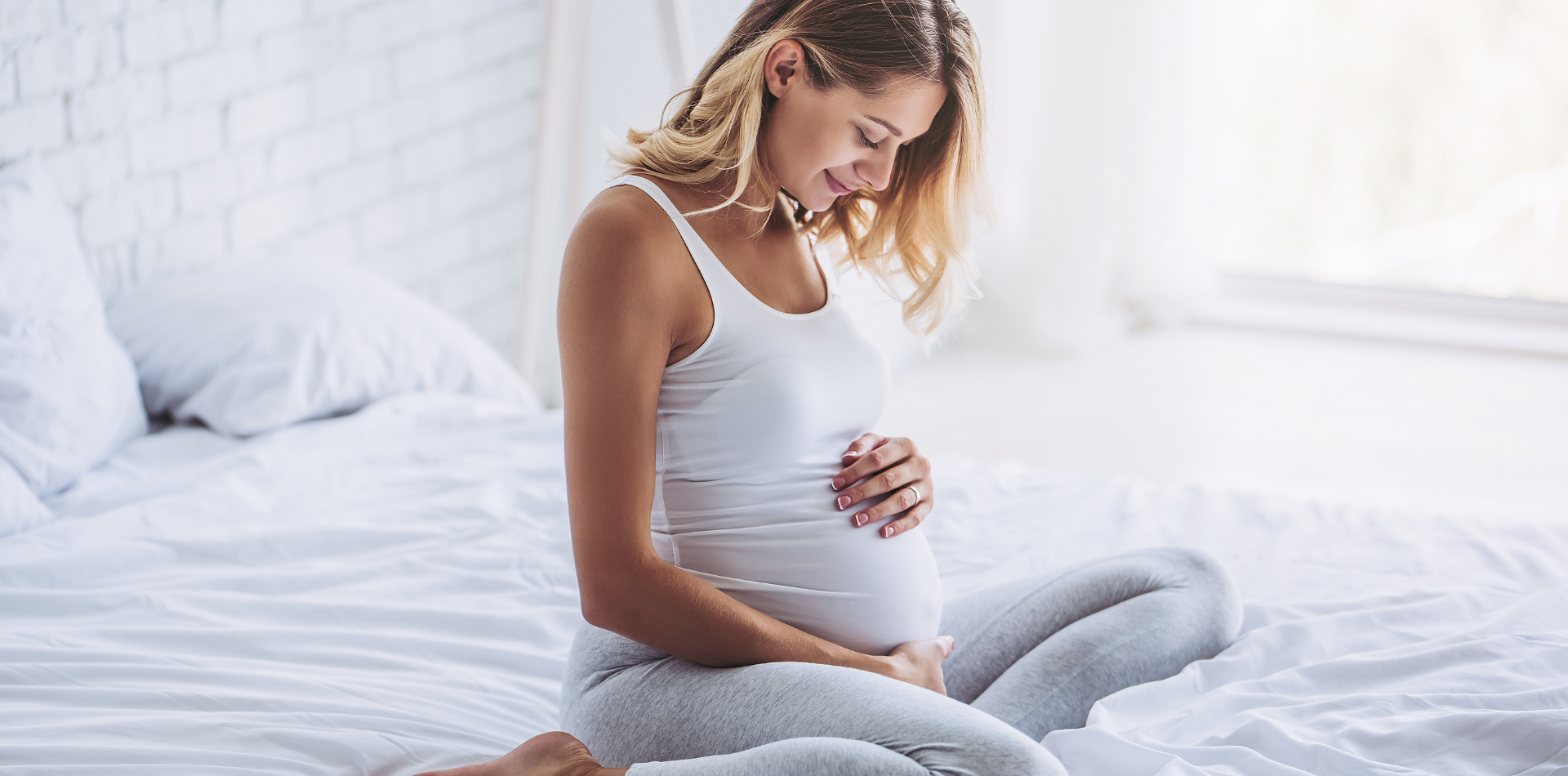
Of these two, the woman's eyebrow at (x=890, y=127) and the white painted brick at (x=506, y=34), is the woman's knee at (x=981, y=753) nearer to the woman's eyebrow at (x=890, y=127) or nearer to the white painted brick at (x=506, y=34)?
the woman's eyebrow at (x=890, y=127)

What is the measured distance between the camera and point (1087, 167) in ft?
12.4

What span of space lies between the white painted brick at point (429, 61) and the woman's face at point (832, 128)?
1607mm

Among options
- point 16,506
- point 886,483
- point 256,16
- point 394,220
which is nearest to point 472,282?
point 394,220

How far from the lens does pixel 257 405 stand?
1767 mm

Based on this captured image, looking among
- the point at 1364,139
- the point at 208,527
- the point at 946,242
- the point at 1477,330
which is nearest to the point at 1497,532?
the point at 946,242

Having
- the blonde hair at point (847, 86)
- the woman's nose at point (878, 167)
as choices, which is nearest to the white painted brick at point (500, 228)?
the blonde hair at point (847, 86)

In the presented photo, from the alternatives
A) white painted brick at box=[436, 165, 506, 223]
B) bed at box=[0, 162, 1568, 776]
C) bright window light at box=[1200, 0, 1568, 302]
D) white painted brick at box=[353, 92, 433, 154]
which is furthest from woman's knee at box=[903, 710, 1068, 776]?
bright window light at box=[1200, 0, 1568, 302]

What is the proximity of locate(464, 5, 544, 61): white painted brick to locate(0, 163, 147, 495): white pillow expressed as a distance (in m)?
1.07

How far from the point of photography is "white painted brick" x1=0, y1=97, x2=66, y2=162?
1.75m

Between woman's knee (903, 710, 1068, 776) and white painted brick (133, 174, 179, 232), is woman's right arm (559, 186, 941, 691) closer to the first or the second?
woman's knee (903, 710, 1068, 776)

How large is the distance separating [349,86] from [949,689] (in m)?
1.78

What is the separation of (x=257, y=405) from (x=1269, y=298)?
346 cm

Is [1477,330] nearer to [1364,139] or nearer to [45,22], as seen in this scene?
[1364,139]

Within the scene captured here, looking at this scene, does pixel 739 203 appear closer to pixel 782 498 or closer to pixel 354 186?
pixel 782 498
